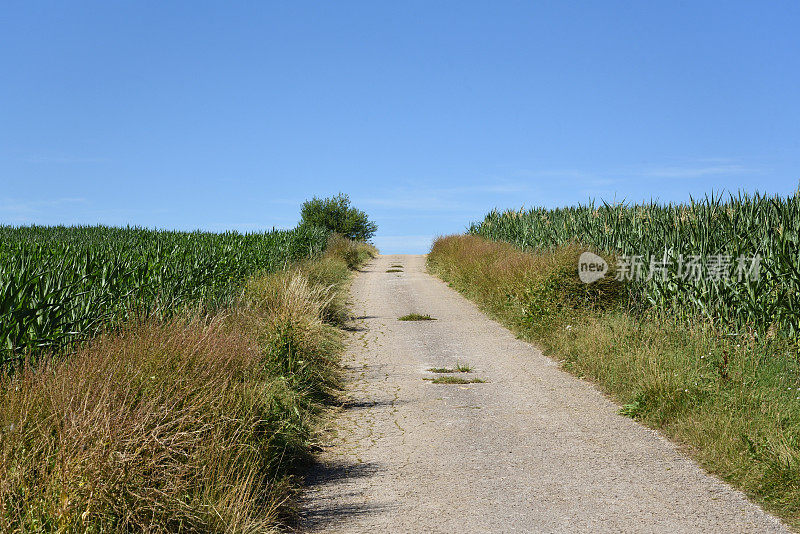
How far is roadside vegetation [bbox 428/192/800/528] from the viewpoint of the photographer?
6410 millimetres

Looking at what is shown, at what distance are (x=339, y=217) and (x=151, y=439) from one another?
47.7 meters

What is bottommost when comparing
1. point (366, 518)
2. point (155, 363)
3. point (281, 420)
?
point (366, 518)

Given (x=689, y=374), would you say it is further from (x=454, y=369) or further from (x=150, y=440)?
(x=150, y=440)

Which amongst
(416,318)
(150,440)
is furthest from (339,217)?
(150,440)

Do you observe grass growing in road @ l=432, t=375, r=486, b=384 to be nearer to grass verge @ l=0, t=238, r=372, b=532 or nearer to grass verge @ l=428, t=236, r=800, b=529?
grass verge @ l=428, t=236, r=800, b=529

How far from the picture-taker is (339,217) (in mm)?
51406

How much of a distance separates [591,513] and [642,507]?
1.72ft

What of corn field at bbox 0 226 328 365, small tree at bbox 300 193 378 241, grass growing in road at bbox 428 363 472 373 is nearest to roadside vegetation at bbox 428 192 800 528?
grass growing in road at bbox 428 363 472 373

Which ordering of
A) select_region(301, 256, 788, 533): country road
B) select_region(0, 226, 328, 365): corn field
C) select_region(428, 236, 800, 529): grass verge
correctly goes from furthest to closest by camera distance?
select_region(0, 226, 328, 365): corn field, select_region(428, 236, 800, 529): grass verge, select_region(301, 256, 788, 533): country road

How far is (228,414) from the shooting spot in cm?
552

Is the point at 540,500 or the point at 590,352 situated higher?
the point at 590,352

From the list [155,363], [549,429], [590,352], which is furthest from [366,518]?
[590,352]

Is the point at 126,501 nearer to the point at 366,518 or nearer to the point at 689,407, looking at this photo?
the point at 366,518

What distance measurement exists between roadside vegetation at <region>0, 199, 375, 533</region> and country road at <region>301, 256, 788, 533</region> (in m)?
0.64
